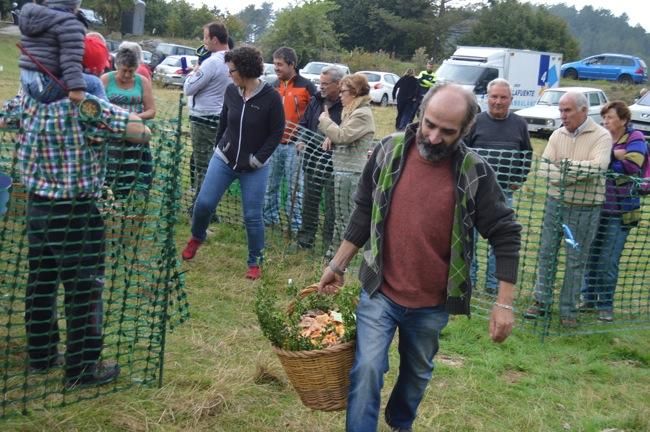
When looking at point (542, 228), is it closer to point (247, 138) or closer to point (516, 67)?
point (247, 138)

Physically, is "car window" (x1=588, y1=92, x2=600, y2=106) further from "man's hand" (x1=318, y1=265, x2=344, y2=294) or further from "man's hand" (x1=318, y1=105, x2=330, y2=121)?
"man's hand" (x1=318, y1=265, x2=344, y2=294)

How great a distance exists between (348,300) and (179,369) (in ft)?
4.26

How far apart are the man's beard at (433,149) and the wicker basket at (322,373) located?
0.92 m

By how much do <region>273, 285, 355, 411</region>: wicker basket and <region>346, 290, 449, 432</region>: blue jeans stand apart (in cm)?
11

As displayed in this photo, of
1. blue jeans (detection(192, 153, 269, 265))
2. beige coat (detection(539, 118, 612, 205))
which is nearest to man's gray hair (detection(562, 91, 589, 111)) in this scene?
beige coat (detection(539, 118, 612, 205))

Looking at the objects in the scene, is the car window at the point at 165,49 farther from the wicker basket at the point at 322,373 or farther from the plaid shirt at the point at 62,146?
the wicker basket at the point at 322,373

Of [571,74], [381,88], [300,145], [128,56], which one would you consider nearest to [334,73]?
[300,145]

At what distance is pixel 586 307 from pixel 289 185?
9.85ft

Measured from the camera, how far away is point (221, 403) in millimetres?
4074

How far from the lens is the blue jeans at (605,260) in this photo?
620cm

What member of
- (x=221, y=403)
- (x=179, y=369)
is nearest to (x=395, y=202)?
(x=221, y=403)

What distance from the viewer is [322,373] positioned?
11.5 ft

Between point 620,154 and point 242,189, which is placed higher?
point 620,154

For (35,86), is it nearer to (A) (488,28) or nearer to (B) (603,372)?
(B) (603,372)
